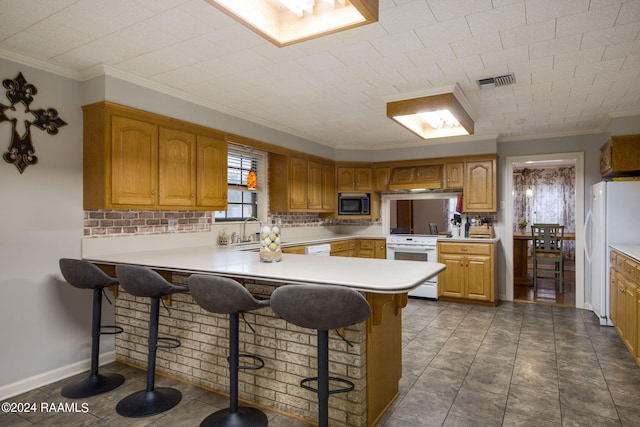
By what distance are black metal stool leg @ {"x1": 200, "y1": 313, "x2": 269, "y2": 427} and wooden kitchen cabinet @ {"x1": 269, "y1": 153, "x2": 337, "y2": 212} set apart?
9.95 ft

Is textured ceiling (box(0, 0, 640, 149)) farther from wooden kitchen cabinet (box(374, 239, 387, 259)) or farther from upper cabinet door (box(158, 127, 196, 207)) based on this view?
wooden kitchen cabinet (box(374, 239, 387, 259))

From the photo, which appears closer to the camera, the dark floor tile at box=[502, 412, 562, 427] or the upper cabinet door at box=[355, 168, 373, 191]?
the dark floor tile at box=[502, 412, 562, 427]

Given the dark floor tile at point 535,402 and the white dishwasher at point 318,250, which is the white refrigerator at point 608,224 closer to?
the dark floor tile at point 535,402

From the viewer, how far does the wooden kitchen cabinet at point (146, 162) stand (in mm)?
2992

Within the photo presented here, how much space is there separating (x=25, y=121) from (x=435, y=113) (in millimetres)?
3476

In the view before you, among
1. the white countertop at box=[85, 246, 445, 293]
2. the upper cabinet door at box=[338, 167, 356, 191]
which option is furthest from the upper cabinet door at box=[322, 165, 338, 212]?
the white countertop at box=[85, 246, 445, 293]

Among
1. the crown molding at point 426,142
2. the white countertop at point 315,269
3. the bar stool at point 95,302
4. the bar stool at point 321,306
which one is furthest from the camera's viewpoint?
the crown molding at point 426,142

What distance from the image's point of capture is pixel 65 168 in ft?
9.85

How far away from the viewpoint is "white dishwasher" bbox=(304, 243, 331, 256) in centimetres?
487

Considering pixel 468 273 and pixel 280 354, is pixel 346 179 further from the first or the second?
pixel 280 354

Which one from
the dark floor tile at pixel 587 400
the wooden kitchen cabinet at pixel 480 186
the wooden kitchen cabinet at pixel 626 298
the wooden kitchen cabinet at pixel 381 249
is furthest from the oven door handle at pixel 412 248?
the dark floor tile at pixel 587 400

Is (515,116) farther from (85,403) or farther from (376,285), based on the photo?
(85,403)

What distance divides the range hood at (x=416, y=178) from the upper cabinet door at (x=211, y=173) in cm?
306

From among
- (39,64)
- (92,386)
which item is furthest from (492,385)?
(39,64)
